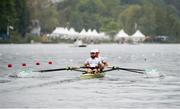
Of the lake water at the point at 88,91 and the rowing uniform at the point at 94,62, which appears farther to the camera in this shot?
the rowing uniform at the point at 94,62

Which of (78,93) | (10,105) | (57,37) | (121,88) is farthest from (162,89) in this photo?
(57,37)

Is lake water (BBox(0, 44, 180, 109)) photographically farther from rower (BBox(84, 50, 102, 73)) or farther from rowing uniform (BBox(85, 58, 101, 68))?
rowing uniform (BBox(85, 58, 101, 68))

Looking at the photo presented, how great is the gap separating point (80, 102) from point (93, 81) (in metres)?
9.38

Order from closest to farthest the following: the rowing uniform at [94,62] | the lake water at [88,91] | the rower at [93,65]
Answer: the lake water at [88,91], the rower at [93,65], the rowing uniform at [94,62]

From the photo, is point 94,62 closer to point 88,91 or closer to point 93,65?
point 93,65

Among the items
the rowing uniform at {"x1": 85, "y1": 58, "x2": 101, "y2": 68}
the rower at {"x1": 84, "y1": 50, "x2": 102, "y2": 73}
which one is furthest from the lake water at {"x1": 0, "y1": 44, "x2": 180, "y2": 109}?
the rowing uniform at {"x1": 85, "y1": 58, "x2": 101, "y2": 68}

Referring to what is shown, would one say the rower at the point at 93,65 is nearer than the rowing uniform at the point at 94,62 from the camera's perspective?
Yes

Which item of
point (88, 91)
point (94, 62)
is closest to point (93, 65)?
point (94, 62)

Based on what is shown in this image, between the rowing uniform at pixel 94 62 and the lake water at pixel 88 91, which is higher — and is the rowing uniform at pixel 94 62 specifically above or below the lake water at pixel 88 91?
above

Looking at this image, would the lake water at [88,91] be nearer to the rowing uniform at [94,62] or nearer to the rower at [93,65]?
the rower at [93,65]

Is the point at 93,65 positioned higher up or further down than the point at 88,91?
higher up

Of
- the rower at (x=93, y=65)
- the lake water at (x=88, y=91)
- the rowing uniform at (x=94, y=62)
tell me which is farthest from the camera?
the rowing uniform at (x=94, y=62)

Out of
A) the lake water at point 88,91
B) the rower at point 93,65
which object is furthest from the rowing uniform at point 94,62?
the lake water at point 88,91

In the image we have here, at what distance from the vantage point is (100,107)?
25.1m
